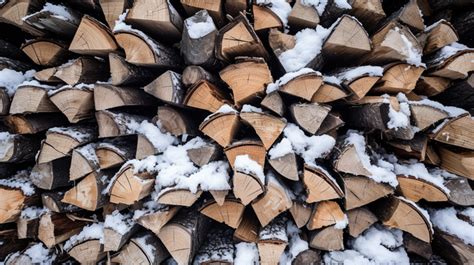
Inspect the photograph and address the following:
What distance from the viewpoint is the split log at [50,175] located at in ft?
4.87

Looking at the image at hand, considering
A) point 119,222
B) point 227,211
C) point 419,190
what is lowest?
point 119,222

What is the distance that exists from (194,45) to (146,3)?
27 centimetres

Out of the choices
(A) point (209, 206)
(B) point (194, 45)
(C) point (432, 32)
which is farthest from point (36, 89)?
(C) point (432, 32)

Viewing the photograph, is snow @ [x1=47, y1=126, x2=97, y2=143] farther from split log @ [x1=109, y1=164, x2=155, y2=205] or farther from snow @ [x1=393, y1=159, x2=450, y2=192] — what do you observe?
snow @ [x1=393, y1=159, x2=450, y2=192]

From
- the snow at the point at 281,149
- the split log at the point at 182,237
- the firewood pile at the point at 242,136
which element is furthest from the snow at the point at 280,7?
the split log at the point at 182,237

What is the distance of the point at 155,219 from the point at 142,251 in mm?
170

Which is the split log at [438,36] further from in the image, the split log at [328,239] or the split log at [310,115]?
the split log at [328,239]

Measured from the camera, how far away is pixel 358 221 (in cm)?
140

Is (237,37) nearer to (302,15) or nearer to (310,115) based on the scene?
(302,15)

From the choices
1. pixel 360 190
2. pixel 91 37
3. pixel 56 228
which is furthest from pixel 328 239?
pixel 91 37

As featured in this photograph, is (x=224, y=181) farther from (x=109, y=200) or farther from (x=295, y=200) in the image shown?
(x=109, y=200)

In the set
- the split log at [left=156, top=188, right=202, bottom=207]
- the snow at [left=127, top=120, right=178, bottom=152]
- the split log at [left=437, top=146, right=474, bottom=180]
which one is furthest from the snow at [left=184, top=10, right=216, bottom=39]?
the split log at [left=437, top=146, right=474, bottom=180]

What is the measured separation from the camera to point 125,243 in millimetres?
1439

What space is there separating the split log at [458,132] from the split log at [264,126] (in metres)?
0.71
